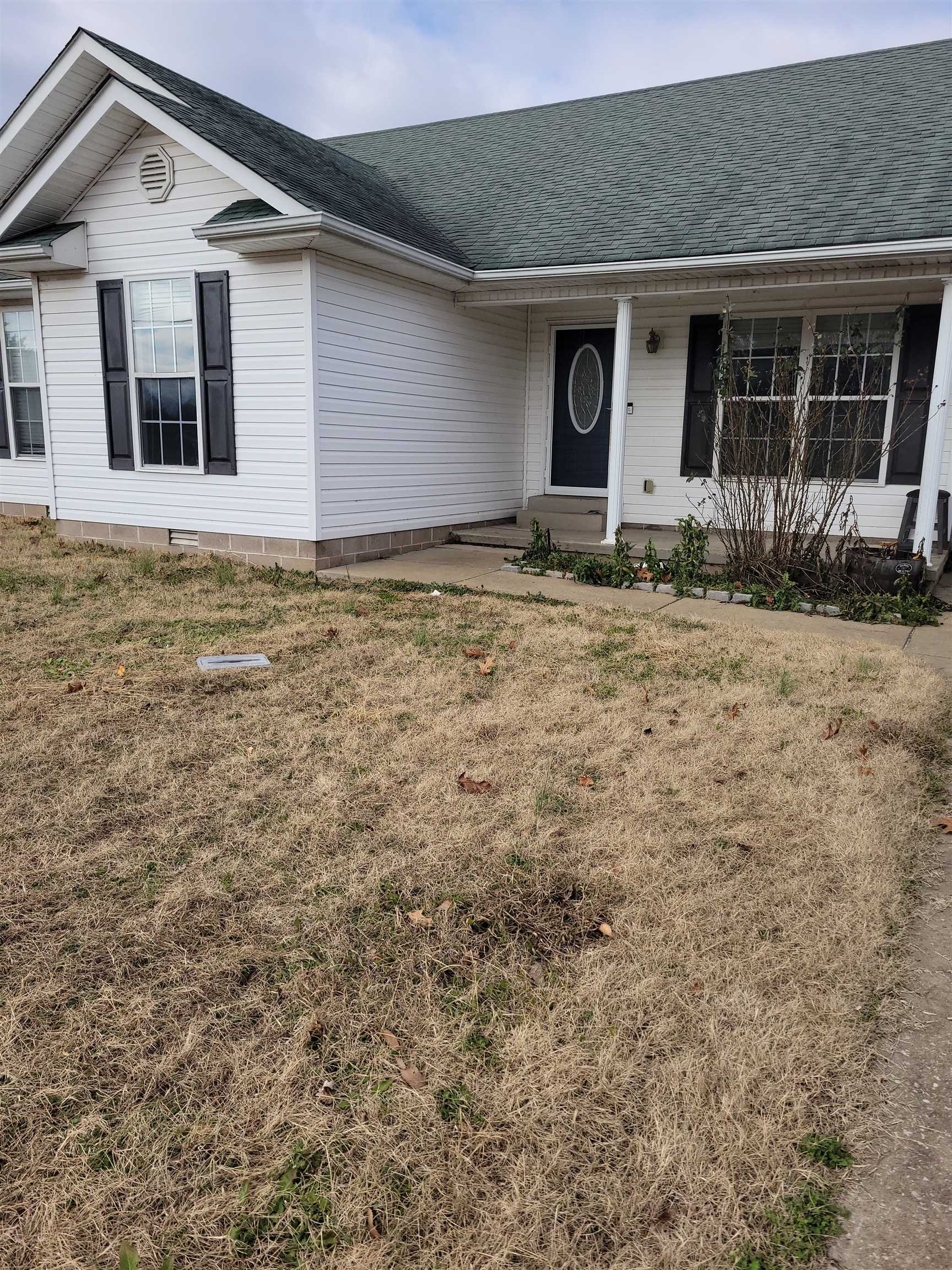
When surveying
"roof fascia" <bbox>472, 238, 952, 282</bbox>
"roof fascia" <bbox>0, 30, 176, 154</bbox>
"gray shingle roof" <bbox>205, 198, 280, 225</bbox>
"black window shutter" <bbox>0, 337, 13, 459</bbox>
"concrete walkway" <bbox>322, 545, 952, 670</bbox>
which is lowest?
"concrete walkway" <bbox>322, 545, 952, 670</bbox>

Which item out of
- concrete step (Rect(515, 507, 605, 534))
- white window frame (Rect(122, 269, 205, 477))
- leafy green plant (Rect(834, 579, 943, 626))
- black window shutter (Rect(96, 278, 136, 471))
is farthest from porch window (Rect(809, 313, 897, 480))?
black window shutter (Rect(96, 278, 136, 471))

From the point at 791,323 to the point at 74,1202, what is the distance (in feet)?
33.9

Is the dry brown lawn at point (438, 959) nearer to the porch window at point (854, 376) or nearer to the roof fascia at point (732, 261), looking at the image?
the roof fascia at point (732, 261)

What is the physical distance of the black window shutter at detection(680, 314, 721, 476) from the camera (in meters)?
10.3

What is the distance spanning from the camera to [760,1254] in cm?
164

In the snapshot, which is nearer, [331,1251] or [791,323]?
[331,1251]

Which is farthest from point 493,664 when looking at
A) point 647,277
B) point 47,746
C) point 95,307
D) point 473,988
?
point 95,307

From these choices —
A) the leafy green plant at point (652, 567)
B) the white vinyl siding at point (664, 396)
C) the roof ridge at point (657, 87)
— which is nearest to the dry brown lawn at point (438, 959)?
the leafy green plant at point (652, 567)

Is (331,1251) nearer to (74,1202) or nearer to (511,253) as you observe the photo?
(74,1202)

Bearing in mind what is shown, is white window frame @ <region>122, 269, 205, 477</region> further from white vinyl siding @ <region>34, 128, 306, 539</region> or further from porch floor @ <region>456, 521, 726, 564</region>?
porch floor @ <region>456, 521, 726, 564</region>

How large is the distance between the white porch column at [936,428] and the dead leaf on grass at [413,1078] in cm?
725

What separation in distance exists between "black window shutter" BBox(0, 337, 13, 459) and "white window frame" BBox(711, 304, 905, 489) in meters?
9.54

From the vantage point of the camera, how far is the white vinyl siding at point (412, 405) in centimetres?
859

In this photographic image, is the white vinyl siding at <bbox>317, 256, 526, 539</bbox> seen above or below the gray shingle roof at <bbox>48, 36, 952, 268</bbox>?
below
